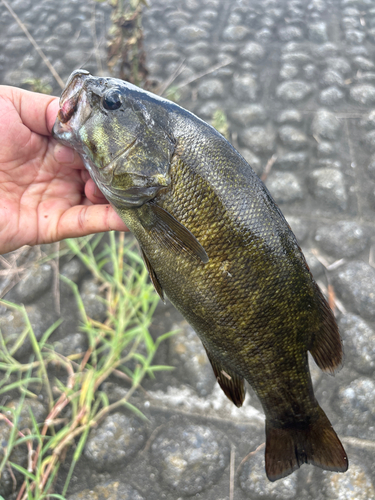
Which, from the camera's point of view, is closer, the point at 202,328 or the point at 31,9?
the point at 202,328

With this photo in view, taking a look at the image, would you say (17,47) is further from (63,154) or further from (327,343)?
(327,343)

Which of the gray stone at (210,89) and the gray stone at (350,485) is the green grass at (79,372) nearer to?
the gray stone at (350,485)

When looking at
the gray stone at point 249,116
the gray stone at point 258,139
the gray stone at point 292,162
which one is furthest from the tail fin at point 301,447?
the gray stone at point 249,116

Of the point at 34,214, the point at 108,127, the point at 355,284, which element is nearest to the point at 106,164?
the point at 108,127

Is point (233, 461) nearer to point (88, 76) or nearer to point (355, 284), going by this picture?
point (355, 284)

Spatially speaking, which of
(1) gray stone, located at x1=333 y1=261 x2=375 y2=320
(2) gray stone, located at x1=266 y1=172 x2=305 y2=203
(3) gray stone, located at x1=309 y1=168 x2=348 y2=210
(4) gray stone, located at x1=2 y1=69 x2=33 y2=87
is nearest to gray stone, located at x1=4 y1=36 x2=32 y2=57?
(4) gray stone, located at x1=2 y1=69 x2=33 y2=87
